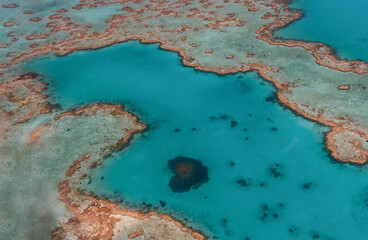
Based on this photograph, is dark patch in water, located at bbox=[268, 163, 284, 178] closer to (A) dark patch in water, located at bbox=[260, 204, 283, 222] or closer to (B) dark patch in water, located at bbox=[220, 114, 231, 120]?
(A) dark patch in water, located at bbox=[260, 204, 283, 222]

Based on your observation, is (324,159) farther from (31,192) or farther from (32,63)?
(32,63)

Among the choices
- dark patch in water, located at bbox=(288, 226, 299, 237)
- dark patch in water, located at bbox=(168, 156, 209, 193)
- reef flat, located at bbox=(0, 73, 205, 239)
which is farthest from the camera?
dark patch in water, located at bbox=(168, 156, 209, 193)

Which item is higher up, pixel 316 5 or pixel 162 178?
pixel 316 5

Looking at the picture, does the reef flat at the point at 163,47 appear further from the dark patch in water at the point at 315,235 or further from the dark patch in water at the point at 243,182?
the dark patch in water at the point at 315,235

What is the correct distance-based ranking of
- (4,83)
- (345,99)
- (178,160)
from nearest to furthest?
(178,160) < (345,99) < (4,83)

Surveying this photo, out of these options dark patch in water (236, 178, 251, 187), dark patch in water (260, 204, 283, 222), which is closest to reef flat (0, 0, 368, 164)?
dark patch in water (260, 204, 283, 222)

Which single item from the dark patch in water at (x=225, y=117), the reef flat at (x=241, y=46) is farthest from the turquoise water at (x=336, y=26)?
the dark patch in water at (x=225, y=117)

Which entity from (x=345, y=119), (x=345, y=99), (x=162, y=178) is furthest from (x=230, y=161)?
(x=345, y=99)
